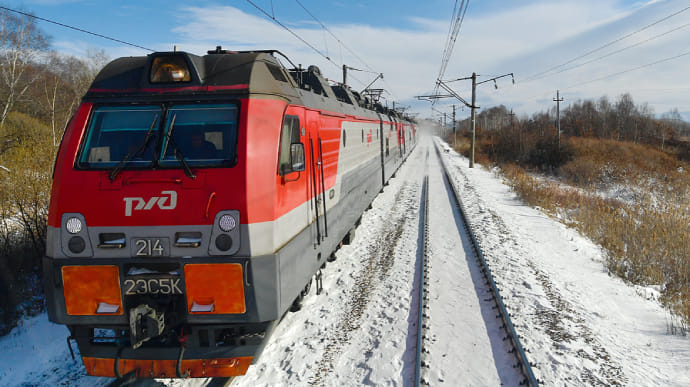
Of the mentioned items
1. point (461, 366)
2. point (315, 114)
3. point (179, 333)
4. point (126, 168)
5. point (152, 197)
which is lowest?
point (461, 366)

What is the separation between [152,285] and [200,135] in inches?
59.5

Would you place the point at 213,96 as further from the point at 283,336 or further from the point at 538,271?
the point at 538,271

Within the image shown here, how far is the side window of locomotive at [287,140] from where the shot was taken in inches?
163

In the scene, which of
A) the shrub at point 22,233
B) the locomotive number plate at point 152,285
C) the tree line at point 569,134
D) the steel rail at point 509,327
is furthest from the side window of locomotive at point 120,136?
the tree line at point 569,134

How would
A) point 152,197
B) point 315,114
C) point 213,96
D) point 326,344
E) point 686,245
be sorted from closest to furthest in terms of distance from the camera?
point 152,197
point 213,96
point 326,344
point 315,114
point 686,245

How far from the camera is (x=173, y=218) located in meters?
3.59

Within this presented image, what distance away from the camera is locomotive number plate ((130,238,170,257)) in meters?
3.59

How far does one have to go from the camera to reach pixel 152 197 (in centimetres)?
362

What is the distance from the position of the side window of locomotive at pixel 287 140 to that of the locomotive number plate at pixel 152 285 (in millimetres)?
1469

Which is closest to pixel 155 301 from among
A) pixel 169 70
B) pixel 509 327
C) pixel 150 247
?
pixel 150 247

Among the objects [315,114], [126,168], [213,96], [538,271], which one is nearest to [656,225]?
[538,271]

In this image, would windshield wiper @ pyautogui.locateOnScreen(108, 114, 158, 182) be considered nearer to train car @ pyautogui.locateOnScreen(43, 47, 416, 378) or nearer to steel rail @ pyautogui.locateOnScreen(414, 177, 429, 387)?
train car @ pyautogui.locateOnScreen(43, 47, 416, 378)

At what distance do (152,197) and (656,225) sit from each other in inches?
441

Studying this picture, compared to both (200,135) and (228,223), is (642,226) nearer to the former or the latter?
(228,223)
